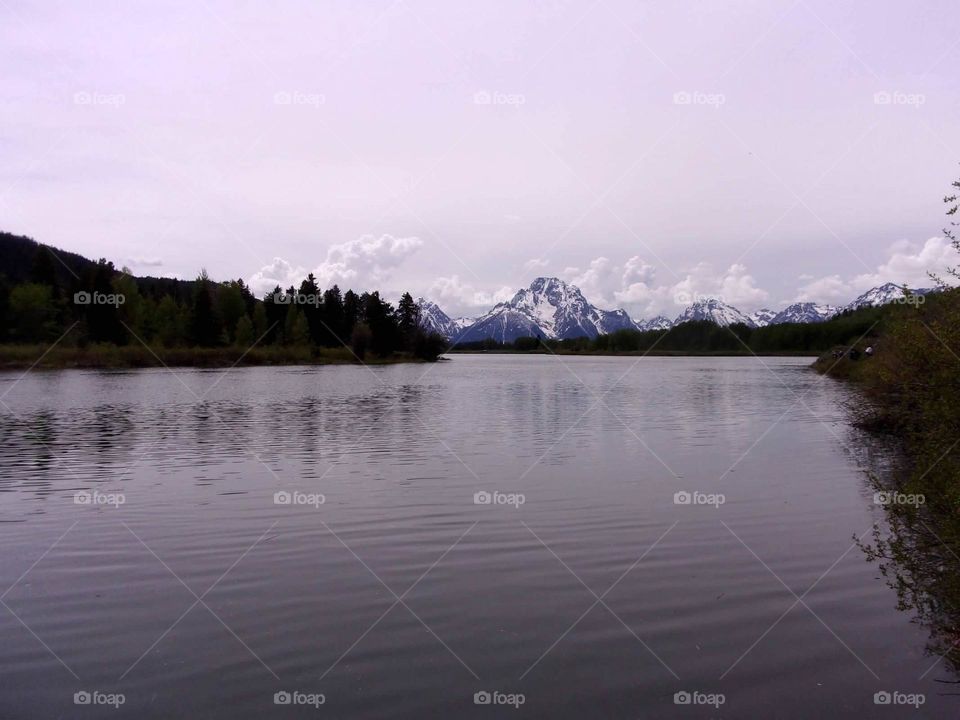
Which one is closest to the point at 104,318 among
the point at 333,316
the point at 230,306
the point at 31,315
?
the point at 31,315

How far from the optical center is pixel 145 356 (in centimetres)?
8800

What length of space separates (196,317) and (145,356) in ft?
48.3

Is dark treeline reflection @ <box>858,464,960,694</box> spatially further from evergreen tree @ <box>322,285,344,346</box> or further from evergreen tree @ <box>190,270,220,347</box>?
evergreen tree @ <box>322,285,344,346</box>

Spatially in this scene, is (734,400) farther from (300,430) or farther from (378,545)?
(378,545)

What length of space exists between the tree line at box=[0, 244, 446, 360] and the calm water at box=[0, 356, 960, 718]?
61.0 m

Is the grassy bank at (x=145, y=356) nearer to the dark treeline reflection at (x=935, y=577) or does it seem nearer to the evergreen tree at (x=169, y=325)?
the evergreen tree at (x=169, y=325)

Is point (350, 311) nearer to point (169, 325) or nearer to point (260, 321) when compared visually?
point (260, 321)

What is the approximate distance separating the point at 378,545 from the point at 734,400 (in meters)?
36.8

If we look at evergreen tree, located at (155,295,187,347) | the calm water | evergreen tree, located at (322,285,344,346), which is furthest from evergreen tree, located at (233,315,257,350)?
the calm water

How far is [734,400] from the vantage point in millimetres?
45531

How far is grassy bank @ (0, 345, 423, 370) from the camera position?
80.9 metres

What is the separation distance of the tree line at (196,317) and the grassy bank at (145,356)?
3.03m

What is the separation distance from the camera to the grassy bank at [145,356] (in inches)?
3184

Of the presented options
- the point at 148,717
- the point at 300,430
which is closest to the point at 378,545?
the point at 148,717
